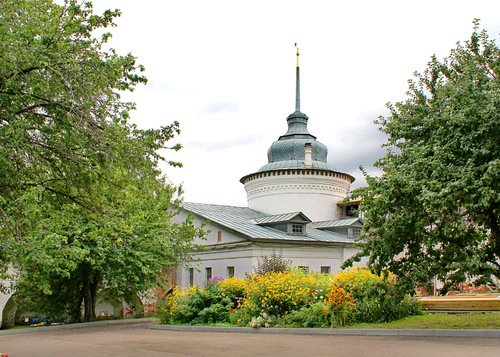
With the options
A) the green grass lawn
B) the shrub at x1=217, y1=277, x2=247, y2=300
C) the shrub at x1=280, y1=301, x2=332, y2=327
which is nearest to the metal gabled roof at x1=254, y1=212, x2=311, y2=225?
the shrub at x1=217, y1=277, x2=247, y2=300

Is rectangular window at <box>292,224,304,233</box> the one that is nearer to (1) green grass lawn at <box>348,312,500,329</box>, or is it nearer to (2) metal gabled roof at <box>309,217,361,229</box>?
(2) metal gabled roof at <box>309,217,361,229</box>

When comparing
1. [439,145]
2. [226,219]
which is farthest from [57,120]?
[226,219]

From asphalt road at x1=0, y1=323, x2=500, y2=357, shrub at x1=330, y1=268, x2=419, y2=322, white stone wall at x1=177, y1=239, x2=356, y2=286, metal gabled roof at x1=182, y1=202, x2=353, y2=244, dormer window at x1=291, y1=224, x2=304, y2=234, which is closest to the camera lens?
asphalt road at x1=0, y1=323, x2=500, y2=357

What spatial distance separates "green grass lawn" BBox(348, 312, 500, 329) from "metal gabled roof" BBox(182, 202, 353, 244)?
1381 centimetres

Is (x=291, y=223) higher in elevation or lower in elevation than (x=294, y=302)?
higher

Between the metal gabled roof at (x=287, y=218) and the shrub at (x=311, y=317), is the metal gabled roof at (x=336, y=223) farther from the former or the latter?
the shrub at (x=311, y=317)

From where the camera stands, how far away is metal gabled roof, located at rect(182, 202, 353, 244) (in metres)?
32.9

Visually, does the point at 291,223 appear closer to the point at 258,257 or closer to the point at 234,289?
the point at 258,257

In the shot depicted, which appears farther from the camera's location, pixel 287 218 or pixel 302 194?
pixel 302 194

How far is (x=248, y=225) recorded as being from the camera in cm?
3559

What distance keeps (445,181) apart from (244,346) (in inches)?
269

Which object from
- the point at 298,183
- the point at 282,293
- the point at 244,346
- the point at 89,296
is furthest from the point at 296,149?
the point at 244,346

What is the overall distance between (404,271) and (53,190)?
9.72m

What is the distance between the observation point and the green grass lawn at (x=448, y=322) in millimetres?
16266
